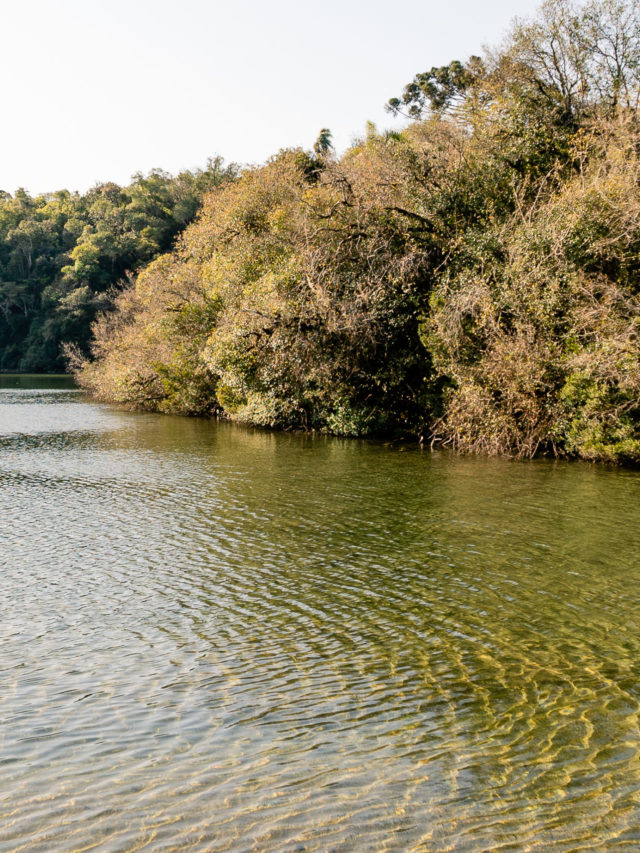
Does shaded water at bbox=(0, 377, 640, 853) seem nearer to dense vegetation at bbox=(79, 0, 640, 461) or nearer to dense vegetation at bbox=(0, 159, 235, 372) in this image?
dense vegetation at bbox=(79, 0, 640, 461)

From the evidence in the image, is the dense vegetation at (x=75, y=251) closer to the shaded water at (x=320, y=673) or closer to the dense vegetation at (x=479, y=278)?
the dense vegetation at (x=479, y=278)

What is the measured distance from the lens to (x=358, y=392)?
102 feet

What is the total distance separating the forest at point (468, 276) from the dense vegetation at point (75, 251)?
5832cm

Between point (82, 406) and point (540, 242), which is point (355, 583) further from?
point (82, 406)

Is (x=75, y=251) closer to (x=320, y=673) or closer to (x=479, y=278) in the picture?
(x=479, y=278)

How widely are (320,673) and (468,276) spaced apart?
20044 mm

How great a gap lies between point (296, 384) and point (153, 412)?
1731cm

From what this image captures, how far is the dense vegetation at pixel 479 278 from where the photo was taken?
23781mm

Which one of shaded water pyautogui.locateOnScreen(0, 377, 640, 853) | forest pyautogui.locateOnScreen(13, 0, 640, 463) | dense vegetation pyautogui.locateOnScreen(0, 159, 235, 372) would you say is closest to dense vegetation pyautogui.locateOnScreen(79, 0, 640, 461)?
forest pyautogui.locateOnScreen(13, 0, 640, 463)

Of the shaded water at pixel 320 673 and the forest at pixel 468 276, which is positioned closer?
the shaded water at pixel 320 673

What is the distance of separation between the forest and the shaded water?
266 inches

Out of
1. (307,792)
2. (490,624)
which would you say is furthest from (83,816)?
(490,624)

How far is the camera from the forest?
23828 millimetres

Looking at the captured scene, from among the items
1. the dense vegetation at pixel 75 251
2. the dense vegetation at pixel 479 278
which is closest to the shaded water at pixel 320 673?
the dense vegetation at pixel 479 278
